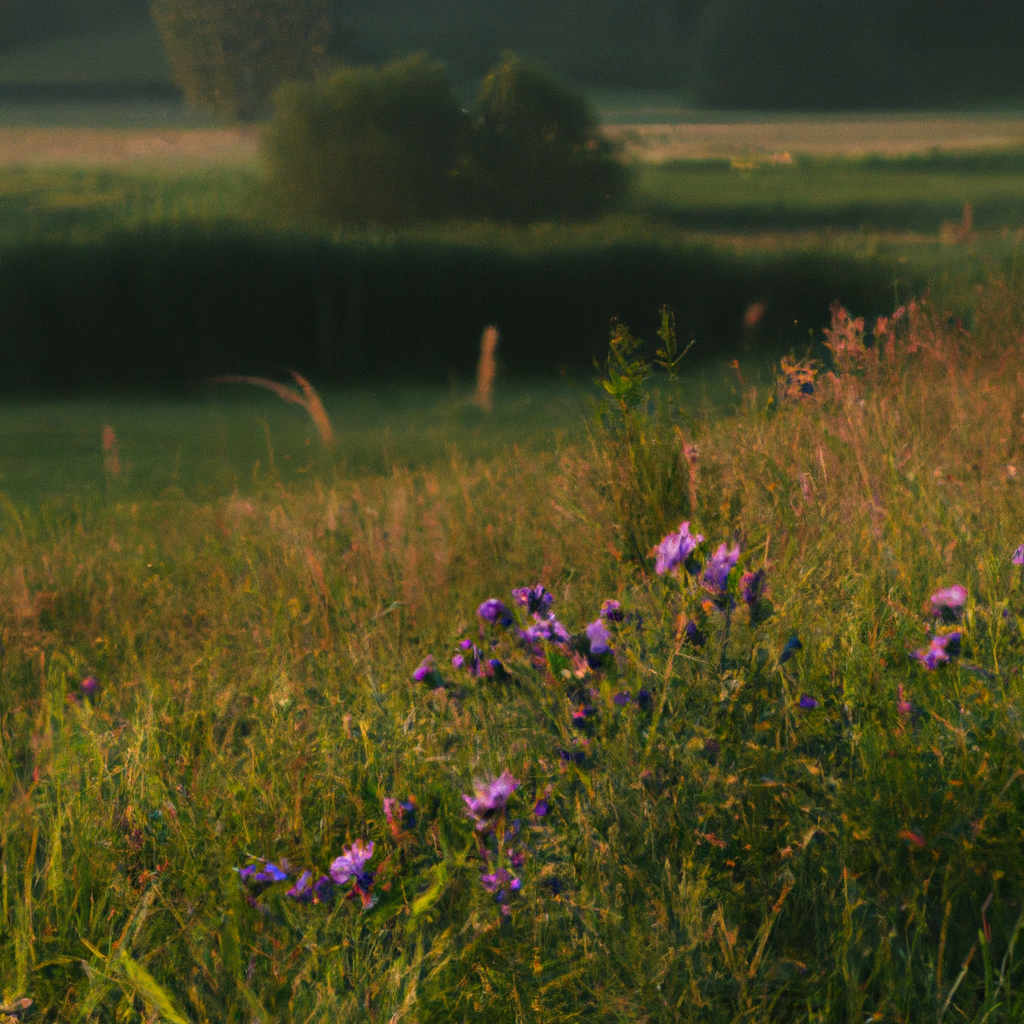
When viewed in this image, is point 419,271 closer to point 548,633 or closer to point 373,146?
point 373,146

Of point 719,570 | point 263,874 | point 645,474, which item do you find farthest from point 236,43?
point 263,874

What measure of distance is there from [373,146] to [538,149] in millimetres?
2682

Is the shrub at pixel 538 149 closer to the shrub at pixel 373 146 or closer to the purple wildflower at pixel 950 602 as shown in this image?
the shrub at pixel 373 146

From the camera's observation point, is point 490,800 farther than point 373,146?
No

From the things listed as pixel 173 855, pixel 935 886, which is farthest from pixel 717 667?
pixel 173 855

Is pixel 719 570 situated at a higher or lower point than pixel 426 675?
higher

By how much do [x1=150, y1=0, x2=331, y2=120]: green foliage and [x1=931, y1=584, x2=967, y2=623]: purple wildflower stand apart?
40.6ft

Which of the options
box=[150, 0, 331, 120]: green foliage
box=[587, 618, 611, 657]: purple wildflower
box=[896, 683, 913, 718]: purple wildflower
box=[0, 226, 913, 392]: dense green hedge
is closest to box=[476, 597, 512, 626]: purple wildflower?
box=[587, 618, 611, 657]: purple wildflower

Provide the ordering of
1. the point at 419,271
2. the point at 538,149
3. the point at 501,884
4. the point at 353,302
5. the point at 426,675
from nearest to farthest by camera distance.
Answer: the point at 501,884, the point at 426,675, the point at 353,302, the point at 419,271, the point at 538,149

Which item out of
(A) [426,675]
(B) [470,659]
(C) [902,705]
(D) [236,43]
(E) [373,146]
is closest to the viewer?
(C) [902,705]

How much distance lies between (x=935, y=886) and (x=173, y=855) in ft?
3.95

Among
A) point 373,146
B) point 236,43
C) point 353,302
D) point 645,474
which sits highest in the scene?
point 236,43

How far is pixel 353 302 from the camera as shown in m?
15.0

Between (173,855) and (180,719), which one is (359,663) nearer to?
(180,719)
